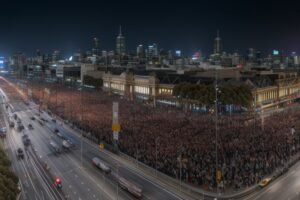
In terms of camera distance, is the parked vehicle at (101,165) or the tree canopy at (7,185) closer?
the tree canopy at (7,185)

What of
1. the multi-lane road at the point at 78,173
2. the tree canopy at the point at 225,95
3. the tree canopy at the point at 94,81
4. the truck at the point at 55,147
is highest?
the tree canopy at the point at 94,81

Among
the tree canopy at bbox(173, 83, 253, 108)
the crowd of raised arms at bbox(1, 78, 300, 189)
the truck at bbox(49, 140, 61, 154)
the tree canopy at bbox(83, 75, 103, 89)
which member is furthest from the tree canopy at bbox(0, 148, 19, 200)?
the tree canopy at bbox(83, 75, 103, 89)

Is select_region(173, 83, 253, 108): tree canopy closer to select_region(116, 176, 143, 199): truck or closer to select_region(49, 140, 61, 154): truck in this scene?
select_region(49, 140, 61, 154): truck

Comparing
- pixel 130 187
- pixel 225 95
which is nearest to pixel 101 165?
pixel 130 187

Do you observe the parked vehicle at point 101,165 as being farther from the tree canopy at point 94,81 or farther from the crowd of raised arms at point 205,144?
the tree canopy at point 94,81

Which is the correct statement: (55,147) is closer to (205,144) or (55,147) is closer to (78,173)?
(78,173)

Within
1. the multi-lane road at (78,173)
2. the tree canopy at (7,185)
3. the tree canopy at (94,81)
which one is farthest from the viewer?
the tree canopy at (94,81)

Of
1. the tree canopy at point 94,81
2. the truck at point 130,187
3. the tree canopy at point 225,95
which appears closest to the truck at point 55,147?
the truck at point 130,187

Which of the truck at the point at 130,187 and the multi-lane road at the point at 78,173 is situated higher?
the truck at the point at 130,187
